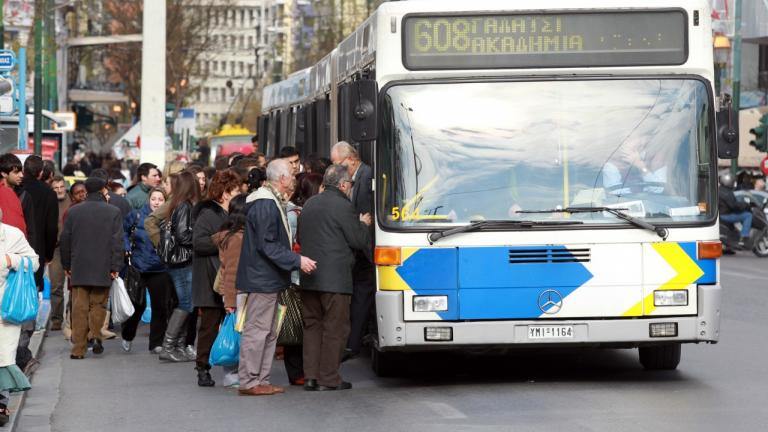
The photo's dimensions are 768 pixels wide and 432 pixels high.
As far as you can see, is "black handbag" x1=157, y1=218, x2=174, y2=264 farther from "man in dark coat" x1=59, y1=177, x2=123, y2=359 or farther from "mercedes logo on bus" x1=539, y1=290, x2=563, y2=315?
"mercedes logo on bus" x1=539, y1=290, x2=563, y2=315

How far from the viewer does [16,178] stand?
46.1ft

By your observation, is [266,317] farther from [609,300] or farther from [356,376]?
[609,300]

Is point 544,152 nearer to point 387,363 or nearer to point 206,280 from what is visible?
point 387,363

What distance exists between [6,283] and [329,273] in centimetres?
277

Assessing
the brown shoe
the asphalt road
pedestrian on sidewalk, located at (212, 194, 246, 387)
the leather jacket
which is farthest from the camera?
the leather jacket

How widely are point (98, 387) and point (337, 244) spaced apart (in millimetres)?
2410

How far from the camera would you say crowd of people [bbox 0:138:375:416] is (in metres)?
12.4

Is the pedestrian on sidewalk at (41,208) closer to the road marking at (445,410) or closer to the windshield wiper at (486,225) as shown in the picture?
the windshield wiper at (486,225)

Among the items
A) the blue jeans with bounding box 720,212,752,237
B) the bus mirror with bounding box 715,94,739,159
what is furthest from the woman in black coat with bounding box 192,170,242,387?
the blue jeans with bounding box 720,212,752,237

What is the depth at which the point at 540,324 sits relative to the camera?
12.2 meters

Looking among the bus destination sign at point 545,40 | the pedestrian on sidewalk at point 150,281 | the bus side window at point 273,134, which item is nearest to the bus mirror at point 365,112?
the bus destination sign at point 545,40

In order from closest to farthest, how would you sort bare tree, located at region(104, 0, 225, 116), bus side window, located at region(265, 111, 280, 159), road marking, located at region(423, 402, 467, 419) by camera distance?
road marking, located at region(423, 402, 467, 419) < bus side window, located at region(265, 111, 280, 159) < bare tree, located at region(104, 0, 225, 116)

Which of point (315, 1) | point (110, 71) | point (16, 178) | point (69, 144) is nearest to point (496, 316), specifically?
point (16, 178)

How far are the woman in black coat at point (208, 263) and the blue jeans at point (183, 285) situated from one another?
151cm
